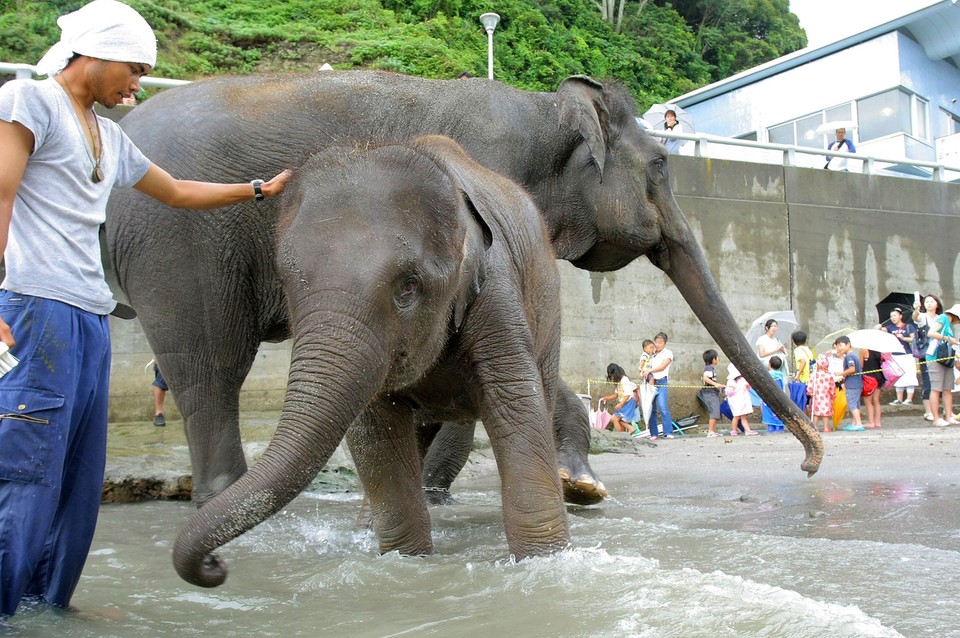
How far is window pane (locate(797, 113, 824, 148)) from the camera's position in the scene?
102 feet

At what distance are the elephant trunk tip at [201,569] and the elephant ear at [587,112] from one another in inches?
186

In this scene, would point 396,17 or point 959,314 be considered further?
Answer: point 396,17

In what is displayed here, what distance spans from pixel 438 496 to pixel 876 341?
934 cm

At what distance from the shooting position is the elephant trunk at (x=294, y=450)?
3018 millimetres

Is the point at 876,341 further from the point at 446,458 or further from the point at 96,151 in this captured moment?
the point at 96,151

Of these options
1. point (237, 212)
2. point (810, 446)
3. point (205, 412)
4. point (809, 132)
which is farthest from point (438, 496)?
point (809, 132)

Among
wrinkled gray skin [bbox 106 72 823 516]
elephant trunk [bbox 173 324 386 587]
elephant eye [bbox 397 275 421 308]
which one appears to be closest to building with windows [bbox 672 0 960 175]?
wrinkled gray skin [bbox 106 72 823 516]

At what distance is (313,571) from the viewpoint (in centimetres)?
439

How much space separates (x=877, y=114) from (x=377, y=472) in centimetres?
2839

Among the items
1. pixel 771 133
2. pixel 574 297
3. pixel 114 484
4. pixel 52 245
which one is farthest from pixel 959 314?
pixel 771 133

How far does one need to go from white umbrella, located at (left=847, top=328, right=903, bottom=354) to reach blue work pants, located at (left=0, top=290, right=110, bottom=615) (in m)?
12.4

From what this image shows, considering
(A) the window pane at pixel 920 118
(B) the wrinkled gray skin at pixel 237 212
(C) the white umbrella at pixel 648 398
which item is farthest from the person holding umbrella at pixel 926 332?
(A) the window pane at pixel 920 118

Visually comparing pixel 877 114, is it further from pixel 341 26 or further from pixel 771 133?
pixel 341 26

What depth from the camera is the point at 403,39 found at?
2431 centimetres
